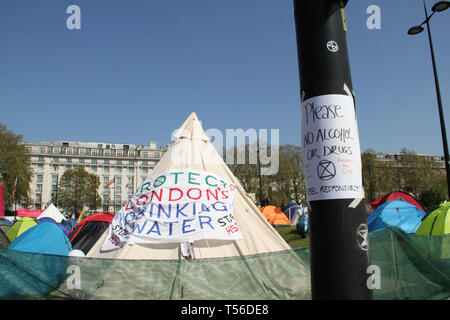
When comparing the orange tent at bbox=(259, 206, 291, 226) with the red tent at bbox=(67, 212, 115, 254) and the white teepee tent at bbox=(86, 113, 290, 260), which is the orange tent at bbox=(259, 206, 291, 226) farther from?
the white teepee tent at bbox=(86, 113, 290, 260)

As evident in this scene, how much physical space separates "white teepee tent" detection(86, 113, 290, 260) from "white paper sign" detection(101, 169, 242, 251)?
156mm

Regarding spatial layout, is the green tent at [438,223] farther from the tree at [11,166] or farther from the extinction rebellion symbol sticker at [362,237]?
the tree at [11,166]

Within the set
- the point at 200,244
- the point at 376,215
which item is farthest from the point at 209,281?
the point at 376,215

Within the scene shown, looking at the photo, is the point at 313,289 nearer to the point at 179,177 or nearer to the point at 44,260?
the point at 44,260

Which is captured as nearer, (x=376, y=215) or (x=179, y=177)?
(x=179, y=177)

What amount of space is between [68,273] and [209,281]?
193 cm

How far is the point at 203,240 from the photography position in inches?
243

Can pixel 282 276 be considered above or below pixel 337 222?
below

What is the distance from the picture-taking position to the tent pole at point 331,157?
2307mm

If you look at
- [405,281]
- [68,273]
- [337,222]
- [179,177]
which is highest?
[179,177]

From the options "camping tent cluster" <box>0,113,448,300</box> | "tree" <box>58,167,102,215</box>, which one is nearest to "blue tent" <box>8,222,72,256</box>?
"camping tent cluster" <box>0,113,448,300</box>

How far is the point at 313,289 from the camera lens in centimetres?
242

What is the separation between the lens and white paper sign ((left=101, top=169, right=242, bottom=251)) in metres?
6.15
